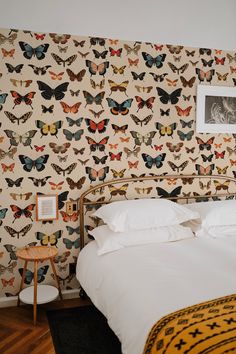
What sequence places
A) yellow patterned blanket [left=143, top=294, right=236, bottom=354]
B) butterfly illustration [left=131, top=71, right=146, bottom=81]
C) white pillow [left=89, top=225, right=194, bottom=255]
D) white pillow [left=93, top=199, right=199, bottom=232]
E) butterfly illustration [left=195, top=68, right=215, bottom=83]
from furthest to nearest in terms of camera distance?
butterfly illustration [left=195, top=68, right=215, bottom=83] < butterfly illustration [left=131, top=71, right=146, bottom=81] < white pillow [left=93, top=199, right=199, bottom=232] < white pillow [left=89, top=225, right=194, bottom=255] < yellow patterned blanket [left=143, top=294, right=236, bottom=354]

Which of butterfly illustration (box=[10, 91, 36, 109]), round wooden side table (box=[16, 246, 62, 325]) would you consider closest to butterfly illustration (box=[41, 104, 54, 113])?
butterfly illustration (box=[10, 91, 36, 109])

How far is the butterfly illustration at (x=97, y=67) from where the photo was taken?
10.2 feet

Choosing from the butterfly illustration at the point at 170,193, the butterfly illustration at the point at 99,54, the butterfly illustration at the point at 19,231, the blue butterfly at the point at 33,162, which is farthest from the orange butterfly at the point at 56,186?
the butterfly illustration at the point at 99,54

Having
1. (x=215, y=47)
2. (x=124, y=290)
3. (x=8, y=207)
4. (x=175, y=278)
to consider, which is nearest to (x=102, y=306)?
(x=124, y=290)

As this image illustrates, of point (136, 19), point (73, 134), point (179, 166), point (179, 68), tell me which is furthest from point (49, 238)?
point (136, 19)

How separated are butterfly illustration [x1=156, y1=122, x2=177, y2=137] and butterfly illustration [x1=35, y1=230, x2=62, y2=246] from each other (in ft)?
4.32

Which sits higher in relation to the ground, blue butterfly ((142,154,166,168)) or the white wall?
the white wall

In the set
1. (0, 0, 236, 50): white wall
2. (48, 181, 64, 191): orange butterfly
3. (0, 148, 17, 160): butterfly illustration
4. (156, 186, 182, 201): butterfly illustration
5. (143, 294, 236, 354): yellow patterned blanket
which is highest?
(0, 0, 236, 50): white wall

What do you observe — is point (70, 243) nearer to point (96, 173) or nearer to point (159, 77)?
point (96, 173)

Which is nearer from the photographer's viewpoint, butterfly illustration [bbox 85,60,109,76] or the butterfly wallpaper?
the butterfly wallpaper

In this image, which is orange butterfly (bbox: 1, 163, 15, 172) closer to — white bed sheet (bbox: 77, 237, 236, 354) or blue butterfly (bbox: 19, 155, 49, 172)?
blue butterfly (bbox: 19, 155, 49, 172)

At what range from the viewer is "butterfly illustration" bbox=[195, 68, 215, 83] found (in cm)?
344

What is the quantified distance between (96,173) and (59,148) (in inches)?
15.7

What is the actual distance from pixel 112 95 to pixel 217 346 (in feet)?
7.52
